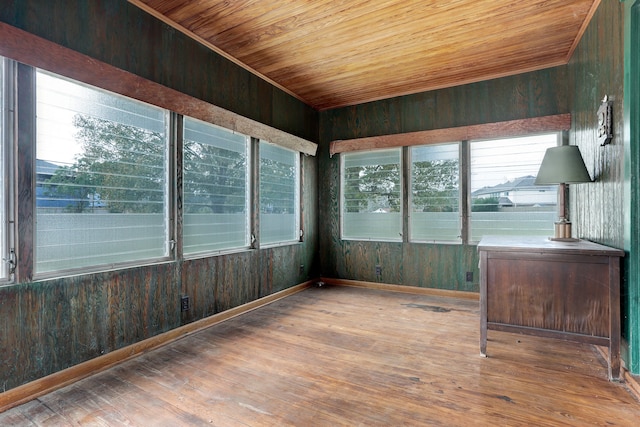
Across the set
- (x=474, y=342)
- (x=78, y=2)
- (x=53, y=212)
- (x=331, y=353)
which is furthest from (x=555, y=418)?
(x=78, y=2)

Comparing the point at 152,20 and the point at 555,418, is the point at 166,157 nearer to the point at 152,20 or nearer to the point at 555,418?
the point at 152,20

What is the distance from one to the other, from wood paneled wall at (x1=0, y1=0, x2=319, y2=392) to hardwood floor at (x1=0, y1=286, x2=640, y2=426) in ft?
0.75

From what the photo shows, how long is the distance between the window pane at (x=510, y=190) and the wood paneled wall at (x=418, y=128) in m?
0.32

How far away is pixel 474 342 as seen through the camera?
2.63 m

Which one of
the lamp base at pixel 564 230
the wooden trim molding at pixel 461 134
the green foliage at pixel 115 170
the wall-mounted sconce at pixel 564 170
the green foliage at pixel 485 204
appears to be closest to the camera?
the green foliage at pixel 115 170

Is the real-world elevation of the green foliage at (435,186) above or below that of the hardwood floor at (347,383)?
above

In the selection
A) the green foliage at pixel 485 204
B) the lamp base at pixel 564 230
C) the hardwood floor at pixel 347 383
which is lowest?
the hardwood floor at pixel 347 383

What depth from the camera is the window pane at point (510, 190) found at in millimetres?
3660

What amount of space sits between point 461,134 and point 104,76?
378 cm

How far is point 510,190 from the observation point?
12.5 ft

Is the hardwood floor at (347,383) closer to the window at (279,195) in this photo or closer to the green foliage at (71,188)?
the green foliage at (71,188)

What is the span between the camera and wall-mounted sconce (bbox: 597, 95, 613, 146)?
2203 millimetres

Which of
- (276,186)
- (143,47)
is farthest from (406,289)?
(143,47)

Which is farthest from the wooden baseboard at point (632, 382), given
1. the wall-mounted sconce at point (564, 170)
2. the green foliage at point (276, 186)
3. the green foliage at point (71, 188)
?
the green foliage at point (71, 188)
